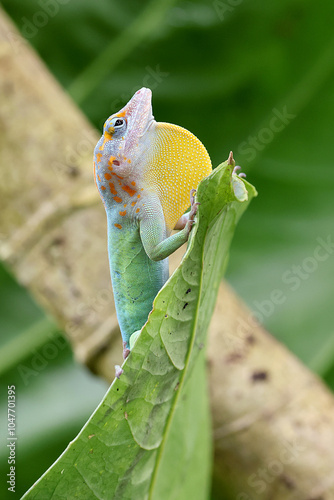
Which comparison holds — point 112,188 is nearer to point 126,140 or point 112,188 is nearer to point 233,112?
point 126,140

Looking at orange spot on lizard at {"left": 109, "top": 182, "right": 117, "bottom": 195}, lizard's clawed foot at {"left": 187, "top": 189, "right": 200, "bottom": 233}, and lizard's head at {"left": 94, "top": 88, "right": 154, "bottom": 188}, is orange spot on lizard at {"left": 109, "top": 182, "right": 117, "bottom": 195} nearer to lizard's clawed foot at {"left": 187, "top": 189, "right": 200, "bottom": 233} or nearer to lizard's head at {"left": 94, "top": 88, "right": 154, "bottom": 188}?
lizard's head at {"left": 94, "top": 88, "right": 154, "bottom": 188}

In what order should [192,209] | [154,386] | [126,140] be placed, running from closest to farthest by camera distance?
[154,386], [192,209], [126,140]

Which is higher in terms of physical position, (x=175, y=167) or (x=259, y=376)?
(x=175, y=167)

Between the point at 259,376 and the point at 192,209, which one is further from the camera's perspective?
the point at 259,376

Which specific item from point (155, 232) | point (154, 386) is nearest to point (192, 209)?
point (155, 232)

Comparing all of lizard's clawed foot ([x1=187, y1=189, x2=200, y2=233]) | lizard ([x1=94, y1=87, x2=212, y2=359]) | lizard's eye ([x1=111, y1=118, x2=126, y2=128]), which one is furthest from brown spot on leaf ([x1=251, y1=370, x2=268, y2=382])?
lizard's eye ([x1=111, y1=118, x2=126, y2=128])

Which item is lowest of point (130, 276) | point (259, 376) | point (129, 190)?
point (259, 376)

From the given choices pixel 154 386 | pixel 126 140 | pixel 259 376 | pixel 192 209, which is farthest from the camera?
pixel 259 376

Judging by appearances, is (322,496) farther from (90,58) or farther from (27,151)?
(90,58)
